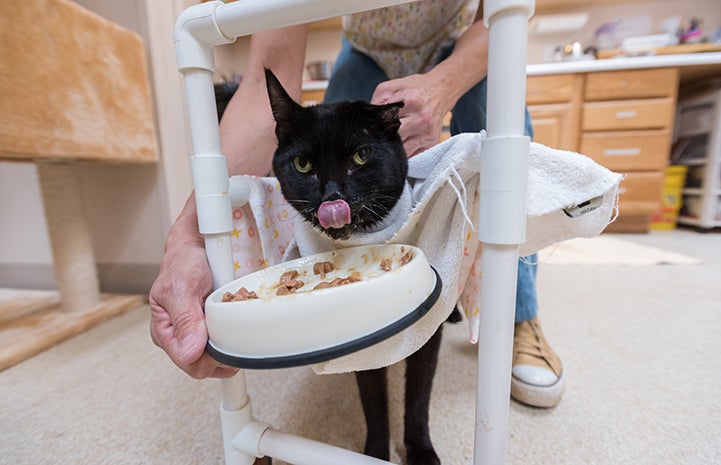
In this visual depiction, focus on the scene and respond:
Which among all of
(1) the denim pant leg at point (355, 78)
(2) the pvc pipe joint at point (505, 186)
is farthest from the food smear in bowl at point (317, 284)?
(1) the denim pant leg at point (355, 78)

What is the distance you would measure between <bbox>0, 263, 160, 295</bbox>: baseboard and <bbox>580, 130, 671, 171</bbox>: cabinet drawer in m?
2.53

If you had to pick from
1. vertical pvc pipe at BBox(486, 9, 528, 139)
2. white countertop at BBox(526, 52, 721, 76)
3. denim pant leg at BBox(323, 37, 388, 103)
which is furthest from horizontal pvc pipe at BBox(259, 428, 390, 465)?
white countertop at BBox(526, 52, 721, 76)

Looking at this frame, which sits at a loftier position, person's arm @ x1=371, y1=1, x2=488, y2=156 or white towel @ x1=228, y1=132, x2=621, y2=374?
person's arm @ x1=371, y1=1, x2=488, y2=156

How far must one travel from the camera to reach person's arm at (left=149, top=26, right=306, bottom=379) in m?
0.40

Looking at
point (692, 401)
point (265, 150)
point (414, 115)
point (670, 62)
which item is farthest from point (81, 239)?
point (670, 62)

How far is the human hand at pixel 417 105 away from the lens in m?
0.50

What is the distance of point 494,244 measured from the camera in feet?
1.02

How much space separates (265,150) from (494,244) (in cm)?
48

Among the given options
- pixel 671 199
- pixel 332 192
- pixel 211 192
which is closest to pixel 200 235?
pixel 211 192

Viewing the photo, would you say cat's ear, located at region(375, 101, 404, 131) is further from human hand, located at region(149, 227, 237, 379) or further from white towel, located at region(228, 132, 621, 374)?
human hand, located at region(149, 227, 237, 379)

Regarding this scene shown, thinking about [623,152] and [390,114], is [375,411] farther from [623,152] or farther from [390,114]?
[623,152]

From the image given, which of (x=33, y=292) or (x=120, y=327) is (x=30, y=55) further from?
(x=33, y=292)

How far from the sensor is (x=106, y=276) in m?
1.37

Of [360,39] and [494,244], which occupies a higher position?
[360,39]
